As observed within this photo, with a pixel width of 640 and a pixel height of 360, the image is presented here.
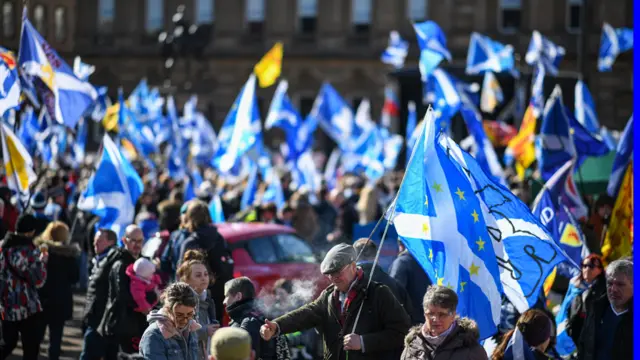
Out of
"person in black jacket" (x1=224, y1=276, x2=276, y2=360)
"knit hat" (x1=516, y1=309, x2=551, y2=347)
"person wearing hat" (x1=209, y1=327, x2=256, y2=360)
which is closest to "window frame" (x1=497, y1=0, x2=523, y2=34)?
"knit hat" (x1=516, y1=309, x2=551, y2=347)

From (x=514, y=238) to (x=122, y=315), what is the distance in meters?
3.03

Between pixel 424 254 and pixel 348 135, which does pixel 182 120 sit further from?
pixel 424 254

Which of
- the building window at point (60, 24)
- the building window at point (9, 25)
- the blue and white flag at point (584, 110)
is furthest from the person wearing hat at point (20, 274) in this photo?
the building window at point (60, 24)

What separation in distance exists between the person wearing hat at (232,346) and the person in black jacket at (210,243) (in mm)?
4560

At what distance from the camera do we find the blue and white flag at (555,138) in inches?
581

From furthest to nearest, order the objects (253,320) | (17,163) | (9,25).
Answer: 1. (9,25)
2. (17,163)
3. (253,320)

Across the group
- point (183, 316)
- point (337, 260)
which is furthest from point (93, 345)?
point (337, 260)

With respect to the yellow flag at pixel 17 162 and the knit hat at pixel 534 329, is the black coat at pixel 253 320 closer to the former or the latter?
the knit hat at pixel 534 329

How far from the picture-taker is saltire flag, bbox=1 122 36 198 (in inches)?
468

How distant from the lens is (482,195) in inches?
293

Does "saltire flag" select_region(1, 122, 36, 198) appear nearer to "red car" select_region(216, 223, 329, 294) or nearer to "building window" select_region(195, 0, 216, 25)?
"red car" select_region(216, 223, 329, 294)

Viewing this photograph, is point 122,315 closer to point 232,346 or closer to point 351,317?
point 351,317

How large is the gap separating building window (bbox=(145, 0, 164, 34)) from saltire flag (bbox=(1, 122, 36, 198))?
129 feet

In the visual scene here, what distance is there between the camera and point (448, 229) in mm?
7289
